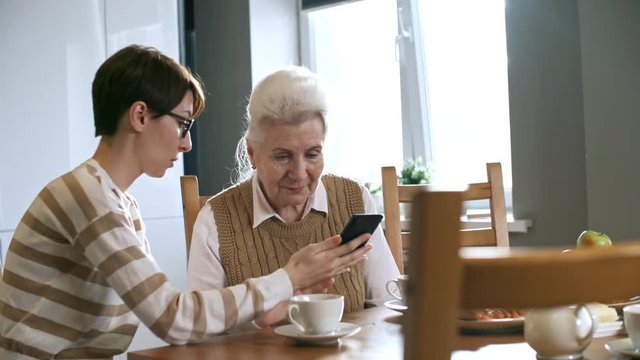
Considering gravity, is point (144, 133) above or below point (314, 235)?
above

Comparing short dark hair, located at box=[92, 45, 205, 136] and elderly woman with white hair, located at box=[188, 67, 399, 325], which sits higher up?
short dark hair, located at box=[92, 45, 205, 136]

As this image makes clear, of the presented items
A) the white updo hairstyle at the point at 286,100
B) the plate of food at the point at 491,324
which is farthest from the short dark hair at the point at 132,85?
the plate of food at the point at 491,324

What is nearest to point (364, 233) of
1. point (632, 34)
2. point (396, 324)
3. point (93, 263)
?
point (396, 324)

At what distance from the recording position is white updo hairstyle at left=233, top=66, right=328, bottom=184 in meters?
1.91

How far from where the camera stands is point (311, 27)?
4.38m

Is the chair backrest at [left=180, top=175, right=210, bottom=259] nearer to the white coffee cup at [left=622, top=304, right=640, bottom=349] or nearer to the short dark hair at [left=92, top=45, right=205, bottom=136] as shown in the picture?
the short dark hair at [left=92, top=45, right=205, bottom=136]

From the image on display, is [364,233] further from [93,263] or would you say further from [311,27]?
[311,27]

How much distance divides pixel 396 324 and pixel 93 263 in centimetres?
58

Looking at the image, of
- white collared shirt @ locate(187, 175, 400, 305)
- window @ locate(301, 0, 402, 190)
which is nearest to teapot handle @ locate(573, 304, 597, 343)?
white collared shirt @ locate(187, 175, 400, 305)

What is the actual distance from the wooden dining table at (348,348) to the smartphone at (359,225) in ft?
0.58

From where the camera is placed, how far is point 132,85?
1528 mm

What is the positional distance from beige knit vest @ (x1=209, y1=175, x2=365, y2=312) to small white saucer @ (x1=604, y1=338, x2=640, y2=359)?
2.82 ft

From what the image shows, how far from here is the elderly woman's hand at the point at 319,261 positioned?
1.46m

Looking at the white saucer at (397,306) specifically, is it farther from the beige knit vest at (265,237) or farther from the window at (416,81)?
the window at (416,81)
